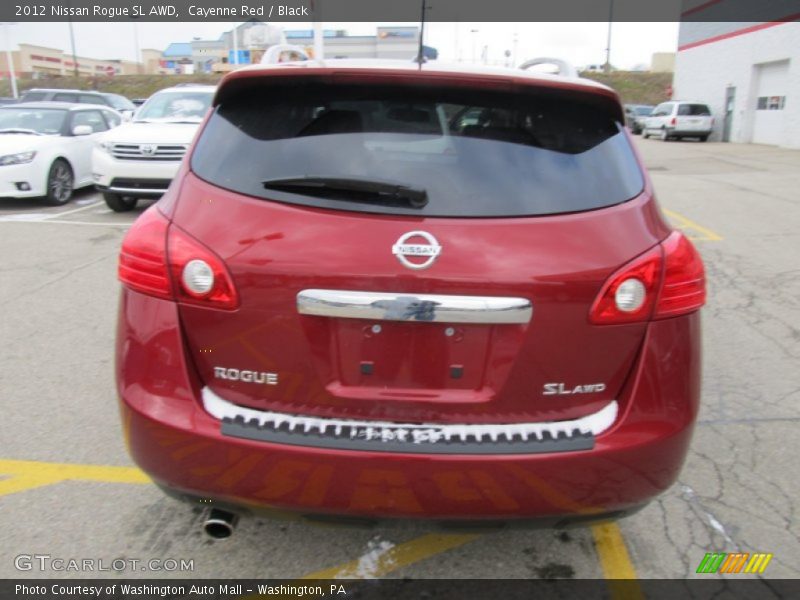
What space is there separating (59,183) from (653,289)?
10.8m

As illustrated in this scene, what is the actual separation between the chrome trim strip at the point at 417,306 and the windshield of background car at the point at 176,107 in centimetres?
928

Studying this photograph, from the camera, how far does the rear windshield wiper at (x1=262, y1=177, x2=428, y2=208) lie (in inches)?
77.2

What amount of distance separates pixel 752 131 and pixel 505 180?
28.3 meters

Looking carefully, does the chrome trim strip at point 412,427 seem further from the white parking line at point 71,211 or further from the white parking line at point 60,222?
the white parking line at point 71,211

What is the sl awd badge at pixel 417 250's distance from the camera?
1.89 metres

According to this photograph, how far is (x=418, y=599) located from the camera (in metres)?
2.33

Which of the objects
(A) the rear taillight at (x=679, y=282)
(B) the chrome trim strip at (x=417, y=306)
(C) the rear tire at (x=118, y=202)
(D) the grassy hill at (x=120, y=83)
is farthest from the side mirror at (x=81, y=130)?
(D) the grassy hill at (x=120, y=83)

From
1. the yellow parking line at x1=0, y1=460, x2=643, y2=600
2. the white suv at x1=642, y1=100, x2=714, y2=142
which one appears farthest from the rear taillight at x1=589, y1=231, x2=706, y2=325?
the white suv at x1=642, y1=100, x2=714, y2=142

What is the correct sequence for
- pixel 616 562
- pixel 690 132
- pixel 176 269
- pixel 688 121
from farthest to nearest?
pixel 690 132 < pixel 688 121 < pixel 616 562 < pixel 176 269

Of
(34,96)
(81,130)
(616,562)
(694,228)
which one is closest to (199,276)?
(616,562)

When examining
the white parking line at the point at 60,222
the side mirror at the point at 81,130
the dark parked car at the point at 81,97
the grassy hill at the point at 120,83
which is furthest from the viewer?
the grassy hill at the point at 120,83

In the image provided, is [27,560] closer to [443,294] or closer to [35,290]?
[443,294]

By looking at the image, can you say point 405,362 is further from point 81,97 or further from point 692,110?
point 692,110

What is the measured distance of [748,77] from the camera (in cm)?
2558
